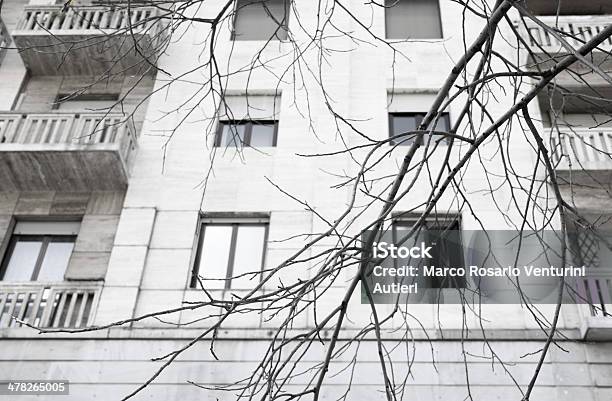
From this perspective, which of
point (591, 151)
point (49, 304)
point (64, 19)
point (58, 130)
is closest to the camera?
point (49, 304)

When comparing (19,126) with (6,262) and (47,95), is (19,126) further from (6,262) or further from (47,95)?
(6,262)

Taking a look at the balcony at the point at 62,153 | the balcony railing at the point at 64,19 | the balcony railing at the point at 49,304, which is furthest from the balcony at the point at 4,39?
the balcony railing at the point at 49,304

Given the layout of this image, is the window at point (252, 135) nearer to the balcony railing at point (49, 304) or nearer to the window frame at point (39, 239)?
the window frame at point (39, 239)

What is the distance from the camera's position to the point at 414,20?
12.5 meters

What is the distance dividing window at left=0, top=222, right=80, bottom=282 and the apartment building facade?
0.03 metres

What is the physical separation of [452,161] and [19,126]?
7.54 meters

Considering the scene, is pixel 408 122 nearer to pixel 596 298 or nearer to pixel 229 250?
pixel 229 250

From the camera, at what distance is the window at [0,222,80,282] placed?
9586 millimetres

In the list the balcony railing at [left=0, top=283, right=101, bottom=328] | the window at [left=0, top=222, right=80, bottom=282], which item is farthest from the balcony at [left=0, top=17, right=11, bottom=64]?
the balcony railing at [left=0, top=283, right=101, bottom=328]

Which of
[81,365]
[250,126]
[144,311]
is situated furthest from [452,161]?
[81,365]

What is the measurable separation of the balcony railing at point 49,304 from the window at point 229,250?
1565 millimetres

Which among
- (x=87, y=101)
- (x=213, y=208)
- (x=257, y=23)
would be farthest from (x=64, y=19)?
(x=213, y=208)

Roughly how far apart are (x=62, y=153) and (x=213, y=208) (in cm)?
262

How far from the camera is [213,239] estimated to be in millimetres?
9766
